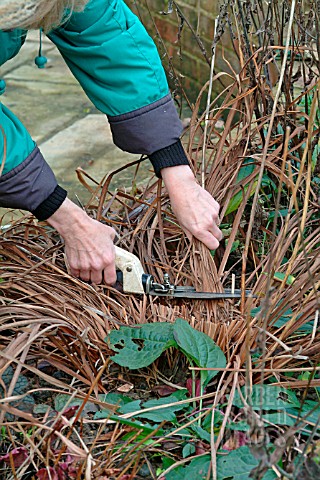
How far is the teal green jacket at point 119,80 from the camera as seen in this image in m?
1.87

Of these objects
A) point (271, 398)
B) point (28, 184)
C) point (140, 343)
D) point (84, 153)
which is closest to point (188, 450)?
point (271, 398)

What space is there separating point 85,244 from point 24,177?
0.23 m

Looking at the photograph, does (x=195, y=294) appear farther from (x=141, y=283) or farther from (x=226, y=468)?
(x=226, y=468)

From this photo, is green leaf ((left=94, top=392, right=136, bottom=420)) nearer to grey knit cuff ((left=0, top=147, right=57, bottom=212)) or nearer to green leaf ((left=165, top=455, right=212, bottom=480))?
green leaf ((left=165, top=455, right=212, bottom=480))

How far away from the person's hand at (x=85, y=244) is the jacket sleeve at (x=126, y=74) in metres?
0.24

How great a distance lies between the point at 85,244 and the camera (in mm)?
1873

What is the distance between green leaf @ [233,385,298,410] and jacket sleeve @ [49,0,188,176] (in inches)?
26.3

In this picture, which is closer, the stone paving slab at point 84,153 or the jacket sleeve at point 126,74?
the jacket sleeve at point 126,74

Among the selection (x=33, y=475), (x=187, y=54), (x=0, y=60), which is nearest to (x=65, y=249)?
(x=0, y=60)

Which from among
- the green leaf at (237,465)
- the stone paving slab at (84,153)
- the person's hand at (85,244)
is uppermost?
the person's hand at (85,244)

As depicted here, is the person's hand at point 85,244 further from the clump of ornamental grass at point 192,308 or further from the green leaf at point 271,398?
the green leaf at point 271,398

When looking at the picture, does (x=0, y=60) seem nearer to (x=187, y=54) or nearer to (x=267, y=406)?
(x=267, y=406)

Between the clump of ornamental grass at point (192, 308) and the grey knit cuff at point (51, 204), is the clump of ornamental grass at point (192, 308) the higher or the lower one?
the lower one

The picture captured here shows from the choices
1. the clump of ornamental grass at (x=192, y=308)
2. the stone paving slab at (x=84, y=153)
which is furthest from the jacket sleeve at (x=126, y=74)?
the stone paving slab at (x=84, y=153)
